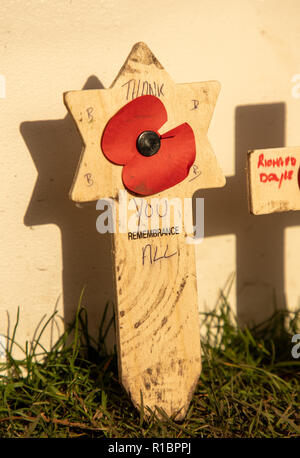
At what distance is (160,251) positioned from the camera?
44.7 inches

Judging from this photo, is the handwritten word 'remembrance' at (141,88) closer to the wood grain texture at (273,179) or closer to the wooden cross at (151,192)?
the wooden cross at (151,192)

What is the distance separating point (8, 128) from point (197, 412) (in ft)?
2.51

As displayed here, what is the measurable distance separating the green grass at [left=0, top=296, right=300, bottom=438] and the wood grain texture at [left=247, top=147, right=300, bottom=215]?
360mm

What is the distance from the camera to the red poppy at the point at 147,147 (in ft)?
3.51

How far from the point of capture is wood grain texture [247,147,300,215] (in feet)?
→ 3.76

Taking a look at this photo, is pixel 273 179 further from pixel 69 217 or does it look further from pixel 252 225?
pixel 69 217

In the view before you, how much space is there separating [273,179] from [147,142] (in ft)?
0.96

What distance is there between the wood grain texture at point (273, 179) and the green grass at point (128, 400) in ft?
1.18

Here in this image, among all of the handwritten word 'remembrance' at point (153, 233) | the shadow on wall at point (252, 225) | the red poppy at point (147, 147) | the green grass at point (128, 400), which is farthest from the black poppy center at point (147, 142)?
the green grass at point (128, 400)

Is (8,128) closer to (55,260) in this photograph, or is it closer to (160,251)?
(55,260)

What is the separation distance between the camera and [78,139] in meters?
1.26

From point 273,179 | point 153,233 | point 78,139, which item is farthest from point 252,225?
point 78,139

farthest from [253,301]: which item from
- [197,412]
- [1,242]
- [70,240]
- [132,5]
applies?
[132,5]

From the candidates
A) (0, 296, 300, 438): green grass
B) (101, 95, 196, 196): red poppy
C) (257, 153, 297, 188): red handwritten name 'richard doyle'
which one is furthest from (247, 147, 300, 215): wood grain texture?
(0, 296, 300, 438): green grass
